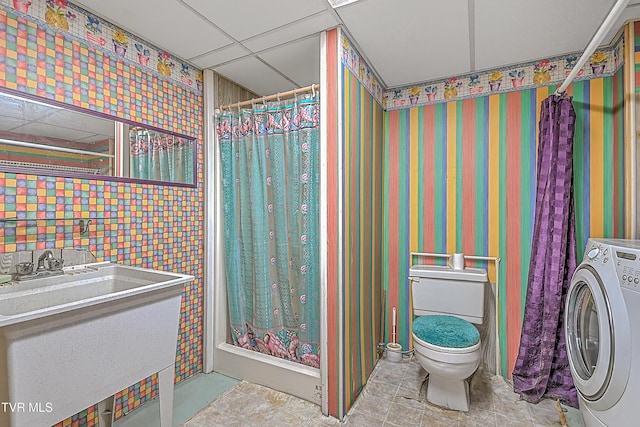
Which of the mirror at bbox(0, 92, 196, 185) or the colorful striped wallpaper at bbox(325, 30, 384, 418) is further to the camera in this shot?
the colorful striped wallpaper at bbox(325, 30, 384, 418)

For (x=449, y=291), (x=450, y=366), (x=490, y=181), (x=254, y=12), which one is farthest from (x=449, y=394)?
(x=254, y=12)

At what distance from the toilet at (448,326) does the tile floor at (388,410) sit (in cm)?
11

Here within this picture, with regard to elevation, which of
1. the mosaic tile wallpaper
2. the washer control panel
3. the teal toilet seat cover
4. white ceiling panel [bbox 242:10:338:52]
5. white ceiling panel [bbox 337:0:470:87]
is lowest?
the teal toilet seat cover

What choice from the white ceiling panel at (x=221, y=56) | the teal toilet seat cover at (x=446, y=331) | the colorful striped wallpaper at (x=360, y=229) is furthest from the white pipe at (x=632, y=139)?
the white ceiling panel at (x=221, y=56)

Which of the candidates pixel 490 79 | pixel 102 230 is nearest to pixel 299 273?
pixel 102 230

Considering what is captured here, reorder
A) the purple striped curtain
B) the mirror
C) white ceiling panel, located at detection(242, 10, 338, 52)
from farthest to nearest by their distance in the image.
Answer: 1. the purple striped curtain
2. white ceiling panel, located at detection(242, 10, 338, 52)
3. the mirror

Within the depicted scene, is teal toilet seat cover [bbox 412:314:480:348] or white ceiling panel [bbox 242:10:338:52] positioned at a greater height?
white ceiling panel [bbox 242:10:338:52]

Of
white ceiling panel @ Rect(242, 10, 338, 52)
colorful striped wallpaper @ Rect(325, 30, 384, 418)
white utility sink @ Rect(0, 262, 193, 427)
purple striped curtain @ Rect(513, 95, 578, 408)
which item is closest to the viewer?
white utility sink @ Rect(0, 262, 193, 427)

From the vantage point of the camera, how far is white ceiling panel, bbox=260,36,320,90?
6.22ft

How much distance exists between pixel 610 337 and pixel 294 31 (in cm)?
212

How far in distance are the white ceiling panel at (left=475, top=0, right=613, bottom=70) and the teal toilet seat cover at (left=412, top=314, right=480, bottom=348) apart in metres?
1.76

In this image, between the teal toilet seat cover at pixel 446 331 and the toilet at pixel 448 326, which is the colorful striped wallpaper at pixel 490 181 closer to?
the toilet at pixel 448 326

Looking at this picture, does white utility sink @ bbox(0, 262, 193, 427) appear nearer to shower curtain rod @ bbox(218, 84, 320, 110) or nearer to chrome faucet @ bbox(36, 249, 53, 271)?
chrome faucet @ bbox(36, 249, 53, 271)

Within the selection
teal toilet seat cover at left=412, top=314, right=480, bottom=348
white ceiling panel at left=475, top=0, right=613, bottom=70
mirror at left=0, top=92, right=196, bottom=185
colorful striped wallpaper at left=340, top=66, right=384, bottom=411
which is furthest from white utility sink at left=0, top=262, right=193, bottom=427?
white ceiling panel at left=475, top=0, right=613, bottom=70
